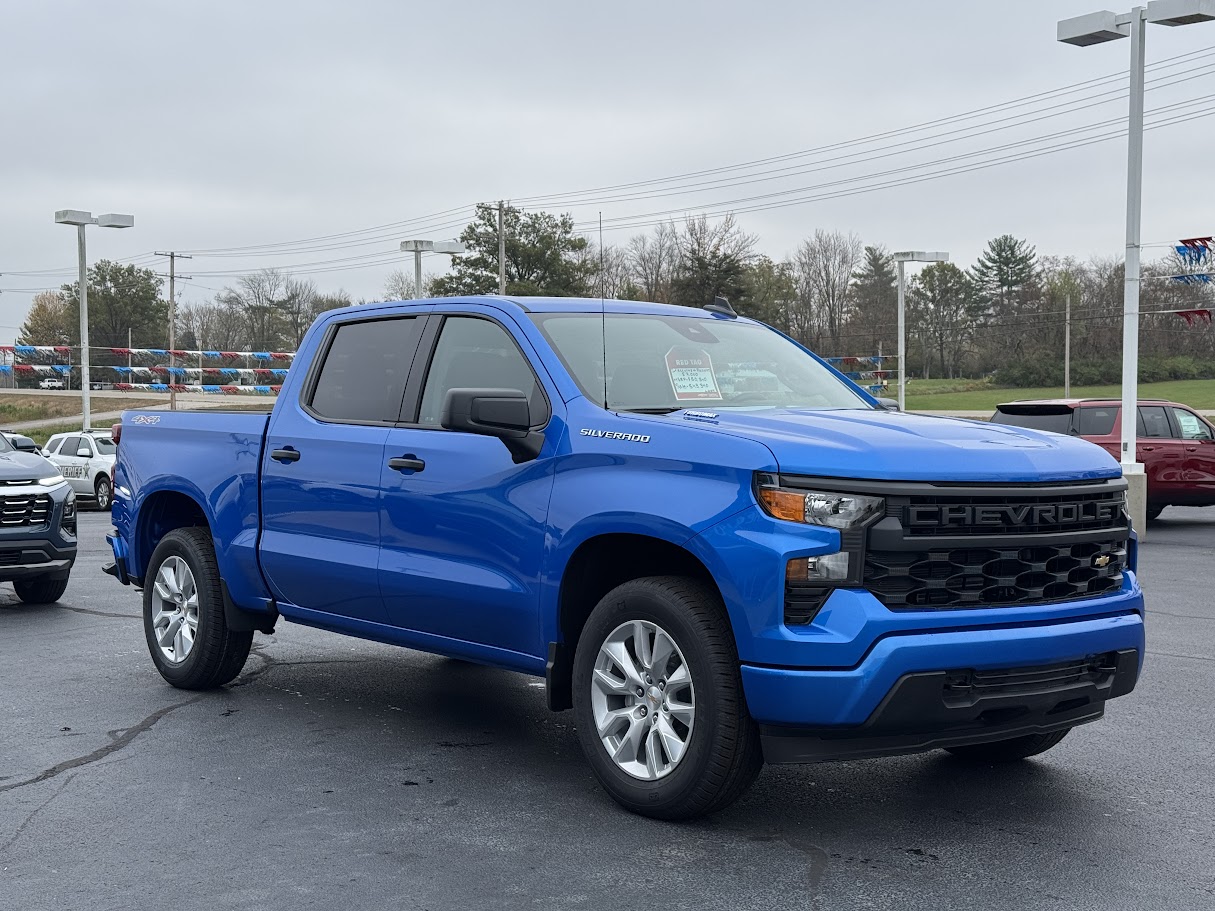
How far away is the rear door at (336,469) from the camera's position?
6008 mm

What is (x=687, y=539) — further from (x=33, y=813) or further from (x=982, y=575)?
(x=33, y=813)

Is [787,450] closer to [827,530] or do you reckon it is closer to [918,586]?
[827,530]

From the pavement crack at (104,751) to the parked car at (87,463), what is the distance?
21340mm

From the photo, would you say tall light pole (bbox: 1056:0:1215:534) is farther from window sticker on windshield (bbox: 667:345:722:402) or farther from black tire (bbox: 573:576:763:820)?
black tire (bbox: 573:576:763:820)

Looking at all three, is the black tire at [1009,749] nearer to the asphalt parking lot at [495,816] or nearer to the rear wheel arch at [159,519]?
the asphalt parking lot at [495,816]

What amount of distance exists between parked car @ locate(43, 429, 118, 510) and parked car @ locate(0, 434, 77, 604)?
53.9 feet

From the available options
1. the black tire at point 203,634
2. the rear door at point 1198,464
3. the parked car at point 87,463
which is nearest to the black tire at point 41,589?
the black tire at point 203,634

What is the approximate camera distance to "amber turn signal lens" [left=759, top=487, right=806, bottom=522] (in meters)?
4.35

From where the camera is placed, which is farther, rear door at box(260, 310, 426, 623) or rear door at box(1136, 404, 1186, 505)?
rear door at box(1136, 404, 1186, 505)

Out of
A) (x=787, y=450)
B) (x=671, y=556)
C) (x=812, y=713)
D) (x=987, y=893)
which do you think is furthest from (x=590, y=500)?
(x=987, y=893)

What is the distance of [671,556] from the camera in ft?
16.3

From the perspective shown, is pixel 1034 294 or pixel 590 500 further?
pixel 1034 294

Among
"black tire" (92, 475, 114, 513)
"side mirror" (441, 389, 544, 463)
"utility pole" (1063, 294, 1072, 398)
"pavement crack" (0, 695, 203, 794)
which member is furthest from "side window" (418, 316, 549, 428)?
"utility pole" (1063, 294, 1072, 398)

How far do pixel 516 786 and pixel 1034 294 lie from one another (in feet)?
320
